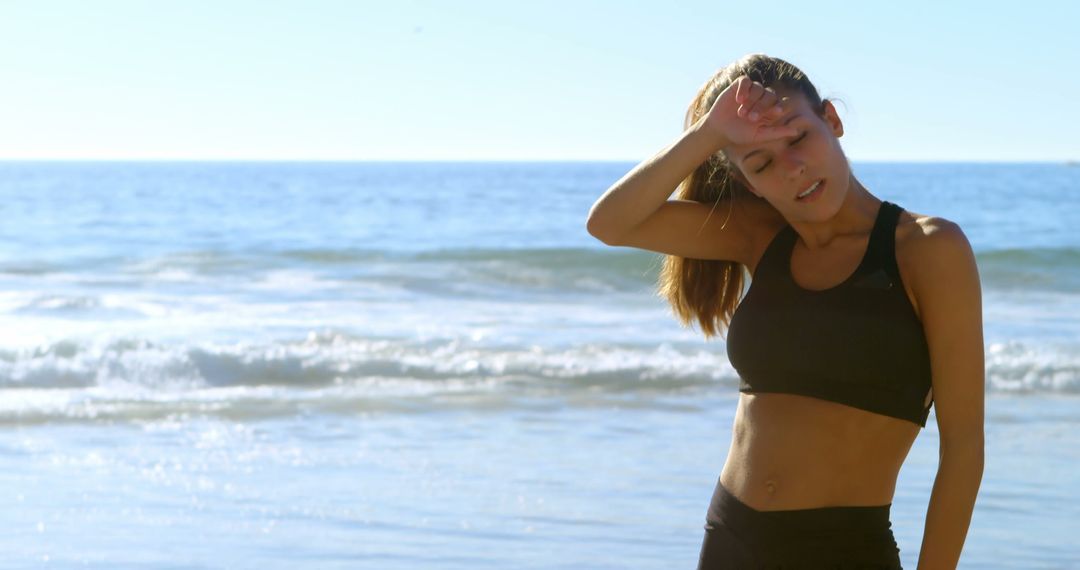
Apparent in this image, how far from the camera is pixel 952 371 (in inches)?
93.1

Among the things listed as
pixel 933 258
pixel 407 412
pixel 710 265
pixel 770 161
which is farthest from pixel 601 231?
pixel 407 412

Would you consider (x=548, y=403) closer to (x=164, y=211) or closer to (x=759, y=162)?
(x=759, y=162)

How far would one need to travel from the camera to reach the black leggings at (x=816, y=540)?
2502 mm

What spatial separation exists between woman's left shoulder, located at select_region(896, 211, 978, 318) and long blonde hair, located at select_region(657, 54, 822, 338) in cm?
42

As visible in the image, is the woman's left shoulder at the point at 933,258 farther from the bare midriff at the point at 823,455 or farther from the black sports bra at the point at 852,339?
the bare midriff at the point at 823,455

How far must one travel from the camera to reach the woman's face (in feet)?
8.35

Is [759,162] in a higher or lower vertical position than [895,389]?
higher

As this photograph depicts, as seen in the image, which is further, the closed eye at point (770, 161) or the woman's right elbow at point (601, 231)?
the woman's right elbow at point (601, 231)

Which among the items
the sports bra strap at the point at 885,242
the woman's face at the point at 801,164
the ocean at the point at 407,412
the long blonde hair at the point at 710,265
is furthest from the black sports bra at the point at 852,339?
the ocean at the point at 407,412

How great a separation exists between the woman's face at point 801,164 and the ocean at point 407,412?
328cm

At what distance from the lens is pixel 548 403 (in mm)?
9672

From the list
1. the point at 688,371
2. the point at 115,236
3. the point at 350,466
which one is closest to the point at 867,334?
the point at 350,466

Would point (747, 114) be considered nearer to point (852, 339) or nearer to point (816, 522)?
point (852, 339)

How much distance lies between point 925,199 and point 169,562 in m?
42.2
